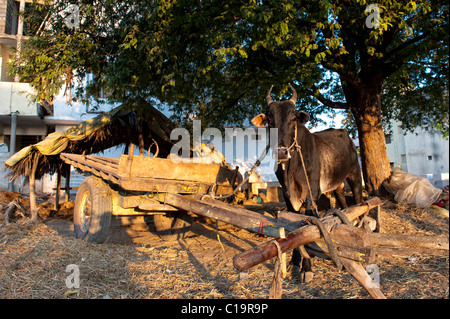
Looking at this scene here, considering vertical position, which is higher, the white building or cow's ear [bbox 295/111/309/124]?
the white building

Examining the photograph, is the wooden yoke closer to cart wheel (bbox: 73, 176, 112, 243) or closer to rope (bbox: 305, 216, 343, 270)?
rope (bbox: 305, 216, 343, 270)

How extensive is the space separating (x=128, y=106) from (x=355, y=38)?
17.3ft

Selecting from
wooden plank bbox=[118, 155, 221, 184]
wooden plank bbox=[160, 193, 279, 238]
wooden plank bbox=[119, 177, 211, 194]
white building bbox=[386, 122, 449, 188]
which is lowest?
wooden plank bbox=[160, 193, 279, 238]

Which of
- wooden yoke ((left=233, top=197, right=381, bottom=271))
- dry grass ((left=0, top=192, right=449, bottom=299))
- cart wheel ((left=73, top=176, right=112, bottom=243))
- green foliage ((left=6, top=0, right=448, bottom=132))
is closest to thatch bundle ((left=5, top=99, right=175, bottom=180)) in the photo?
green foliage ((left=6, top=0, right=448, bottom=132))

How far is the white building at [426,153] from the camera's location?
43.0ft

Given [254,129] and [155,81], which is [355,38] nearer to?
[155,81]

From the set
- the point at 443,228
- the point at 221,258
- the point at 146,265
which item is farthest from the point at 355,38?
the point at 146,265

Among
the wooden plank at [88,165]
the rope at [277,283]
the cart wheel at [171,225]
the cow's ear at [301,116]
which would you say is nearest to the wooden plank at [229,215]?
the rope at [277,283]

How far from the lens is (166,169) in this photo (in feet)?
15.4

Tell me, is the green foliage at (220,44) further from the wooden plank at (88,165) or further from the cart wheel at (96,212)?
the cart wheel at (96,212)

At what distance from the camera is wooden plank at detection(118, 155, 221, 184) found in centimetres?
438

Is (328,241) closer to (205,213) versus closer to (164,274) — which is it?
(205,213)

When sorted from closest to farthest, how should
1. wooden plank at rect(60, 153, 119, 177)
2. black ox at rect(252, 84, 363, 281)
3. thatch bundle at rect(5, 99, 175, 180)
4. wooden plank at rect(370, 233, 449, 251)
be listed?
wooden plank at rect(370, 233, 449, 251)
black ox at rect(252, 84, 363, 281)
wooden plank at rect(60, 153, 119, 177)
thatch bundle at rect(5, 99, 175, 180)

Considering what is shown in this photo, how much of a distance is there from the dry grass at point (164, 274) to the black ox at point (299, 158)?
0.48m
